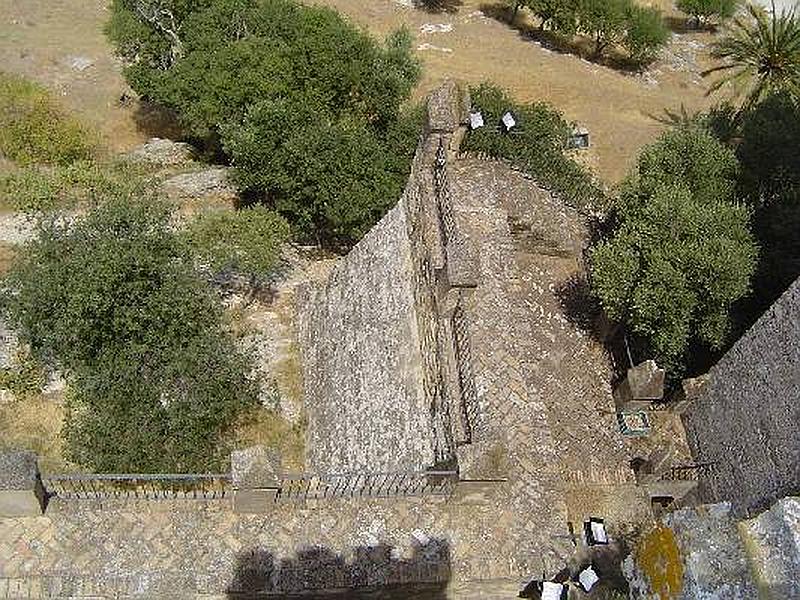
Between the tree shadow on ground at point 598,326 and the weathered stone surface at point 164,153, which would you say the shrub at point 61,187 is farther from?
the tree shadow on ground at point 598,326

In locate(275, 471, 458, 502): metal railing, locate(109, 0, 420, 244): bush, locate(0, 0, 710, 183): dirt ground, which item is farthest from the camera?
locate(0, 0, 710, 183): dirt ground

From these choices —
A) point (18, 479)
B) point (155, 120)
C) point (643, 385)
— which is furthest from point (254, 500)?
point (155, 120)

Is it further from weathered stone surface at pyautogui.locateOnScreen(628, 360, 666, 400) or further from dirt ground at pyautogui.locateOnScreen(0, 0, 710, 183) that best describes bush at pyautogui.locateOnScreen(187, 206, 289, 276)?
dirt ground at pyautogui.locateOnScreen(0, 0, 710, 183)

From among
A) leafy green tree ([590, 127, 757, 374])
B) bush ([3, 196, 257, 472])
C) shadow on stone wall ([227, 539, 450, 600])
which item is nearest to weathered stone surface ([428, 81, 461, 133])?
leafy green tree ([590, 127, 757, 374])

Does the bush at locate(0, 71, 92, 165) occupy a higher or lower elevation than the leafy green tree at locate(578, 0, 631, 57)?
lower

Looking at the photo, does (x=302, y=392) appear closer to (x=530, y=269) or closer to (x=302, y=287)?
(x=302, y=287)

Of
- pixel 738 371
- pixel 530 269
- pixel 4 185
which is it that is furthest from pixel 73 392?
pixel 738 371
